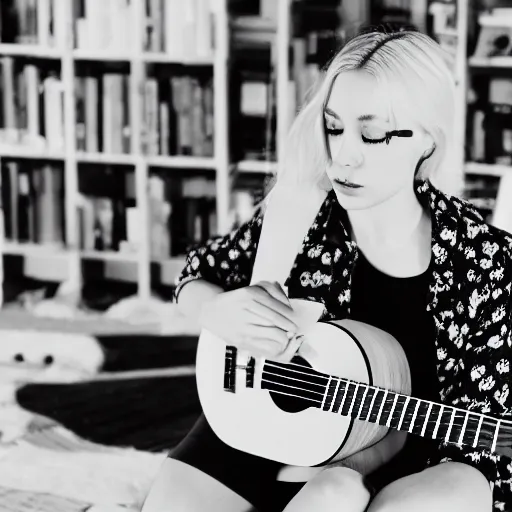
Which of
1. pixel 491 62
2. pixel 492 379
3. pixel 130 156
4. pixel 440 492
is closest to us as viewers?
pixel 440 492

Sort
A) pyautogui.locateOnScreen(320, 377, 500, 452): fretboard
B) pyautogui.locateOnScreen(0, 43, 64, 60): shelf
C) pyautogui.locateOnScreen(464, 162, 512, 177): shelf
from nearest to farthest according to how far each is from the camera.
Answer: pyautogui.locateOnScreen(320, 377, 500, 452): fretboard
pyautogui.locateOnScreen(464, 162, 512, 177): shelf
pyautogui.locateOnScreen(0, 43, 64, 60): shelf

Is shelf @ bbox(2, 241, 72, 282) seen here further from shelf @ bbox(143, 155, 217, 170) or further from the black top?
the black top

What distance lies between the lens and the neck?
1.20 m

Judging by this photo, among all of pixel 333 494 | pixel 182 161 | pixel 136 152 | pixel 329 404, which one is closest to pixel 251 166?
pixel 182 161

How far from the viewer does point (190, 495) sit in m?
1.12

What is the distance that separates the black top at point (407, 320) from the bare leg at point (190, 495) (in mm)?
217

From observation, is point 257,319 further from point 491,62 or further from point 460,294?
point 491,62

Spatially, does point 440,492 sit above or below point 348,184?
below

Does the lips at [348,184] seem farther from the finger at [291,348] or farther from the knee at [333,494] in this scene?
the knee at [333,494]

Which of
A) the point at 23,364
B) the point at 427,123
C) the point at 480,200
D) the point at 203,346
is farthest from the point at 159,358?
the point at 427,123

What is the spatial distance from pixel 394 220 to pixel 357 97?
189 millimetres

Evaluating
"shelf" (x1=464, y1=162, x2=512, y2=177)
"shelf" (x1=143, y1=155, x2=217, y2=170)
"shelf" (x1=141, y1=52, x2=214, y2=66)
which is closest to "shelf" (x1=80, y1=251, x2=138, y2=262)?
"shelf" (x1=143, y1=155, x2=217, y2=170)

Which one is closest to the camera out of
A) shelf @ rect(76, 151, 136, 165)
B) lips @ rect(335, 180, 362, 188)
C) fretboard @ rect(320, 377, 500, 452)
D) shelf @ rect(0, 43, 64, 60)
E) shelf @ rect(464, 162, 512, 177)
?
fretboard @ rect(320, 377, 500, 452)

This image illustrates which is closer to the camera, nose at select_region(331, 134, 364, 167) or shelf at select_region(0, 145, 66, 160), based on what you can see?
nose at select_region(331, 134, 364, 167)
